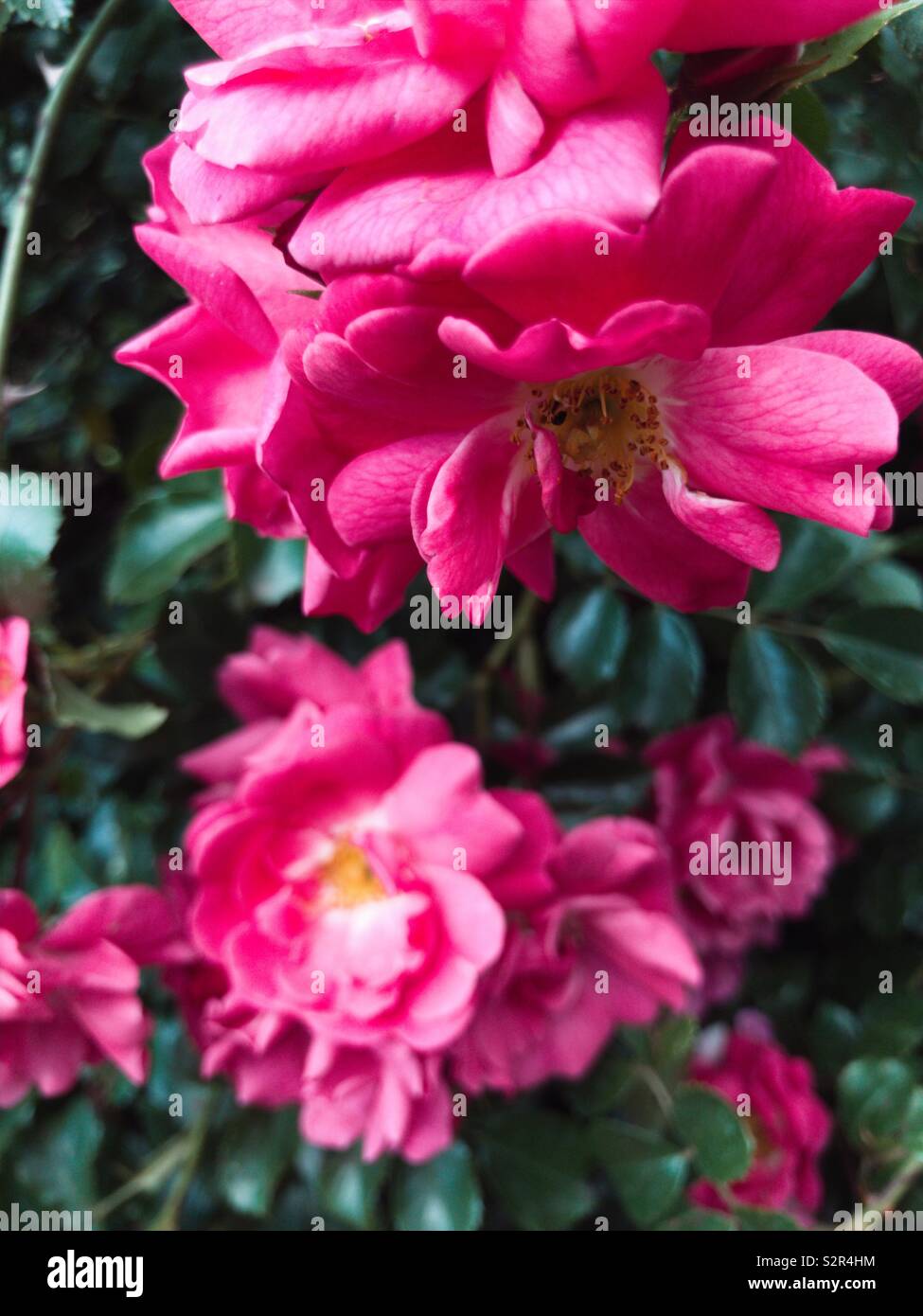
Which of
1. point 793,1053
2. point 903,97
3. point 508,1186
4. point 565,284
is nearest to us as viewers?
Answer: point 565,284

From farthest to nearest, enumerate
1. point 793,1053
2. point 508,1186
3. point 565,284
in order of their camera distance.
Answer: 1. point 793,1053
2. point 508,1186
3. point 565,284

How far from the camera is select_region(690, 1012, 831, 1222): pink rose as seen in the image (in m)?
0.72

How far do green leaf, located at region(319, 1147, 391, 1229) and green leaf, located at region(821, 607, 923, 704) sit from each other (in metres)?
0.46

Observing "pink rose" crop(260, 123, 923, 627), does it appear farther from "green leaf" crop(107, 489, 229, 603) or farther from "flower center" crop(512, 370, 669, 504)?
"green leaf" crop(107, 489, 229, 603)

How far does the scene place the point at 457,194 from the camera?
278mm

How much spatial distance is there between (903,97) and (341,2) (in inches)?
13.2

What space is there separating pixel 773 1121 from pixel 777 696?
12.9 inches

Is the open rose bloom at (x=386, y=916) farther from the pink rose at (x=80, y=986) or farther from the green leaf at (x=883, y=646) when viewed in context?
the green leaf at (x=883, y=646)

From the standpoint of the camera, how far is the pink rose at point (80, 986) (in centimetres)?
54

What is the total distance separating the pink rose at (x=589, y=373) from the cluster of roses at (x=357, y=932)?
0.22 meters

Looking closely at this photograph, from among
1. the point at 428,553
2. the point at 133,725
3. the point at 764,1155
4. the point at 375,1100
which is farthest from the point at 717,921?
the point at 428,553

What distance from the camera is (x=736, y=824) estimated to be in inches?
29.4

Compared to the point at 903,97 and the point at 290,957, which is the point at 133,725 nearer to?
the point at 290,957

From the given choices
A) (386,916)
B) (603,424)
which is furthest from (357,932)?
(603,424)
